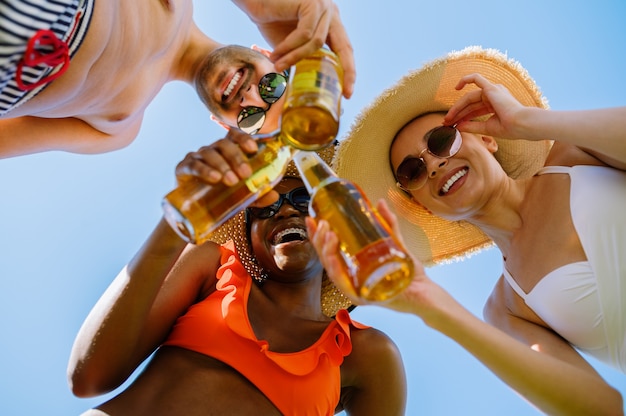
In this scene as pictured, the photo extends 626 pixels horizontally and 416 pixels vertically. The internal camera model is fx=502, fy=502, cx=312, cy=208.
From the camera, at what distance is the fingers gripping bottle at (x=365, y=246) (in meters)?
1.41

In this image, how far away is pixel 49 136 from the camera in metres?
2.36

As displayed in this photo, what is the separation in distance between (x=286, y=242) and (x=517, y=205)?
1184 mm

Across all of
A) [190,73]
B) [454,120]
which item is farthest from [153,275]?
[454,120]

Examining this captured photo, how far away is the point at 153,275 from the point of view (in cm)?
182

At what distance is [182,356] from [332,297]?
49.5 inches

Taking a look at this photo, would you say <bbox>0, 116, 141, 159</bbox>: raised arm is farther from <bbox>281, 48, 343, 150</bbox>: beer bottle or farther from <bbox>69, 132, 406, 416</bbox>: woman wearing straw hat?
<bbox>281, 48, 343, 150</bbox>: beer bottle

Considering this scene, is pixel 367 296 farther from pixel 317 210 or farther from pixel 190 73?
pixel 190 73

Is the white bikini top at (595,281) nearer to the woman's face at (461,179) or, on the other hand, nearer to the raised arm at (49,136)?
the woman's face at (461,179)

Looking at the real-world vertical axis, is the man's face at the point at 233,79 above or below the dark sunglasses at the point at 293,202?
above

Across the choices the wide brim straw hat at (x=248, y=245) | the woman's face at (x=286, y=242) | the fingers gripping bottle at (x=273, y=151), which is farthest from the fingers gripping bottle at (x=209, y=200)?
the wide brim straw hat at (x=248, y=245)

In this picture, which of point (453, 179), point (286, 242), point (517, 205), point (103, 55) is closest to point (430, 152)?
point (453, 179)

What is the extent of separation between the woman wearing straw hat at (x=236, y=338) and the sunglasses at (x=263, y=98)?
34cm

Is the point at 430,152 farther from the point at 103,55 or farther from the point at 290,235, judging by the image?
the point at 103,55

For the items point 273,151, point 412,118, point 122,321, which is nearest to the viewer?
point 273,151
